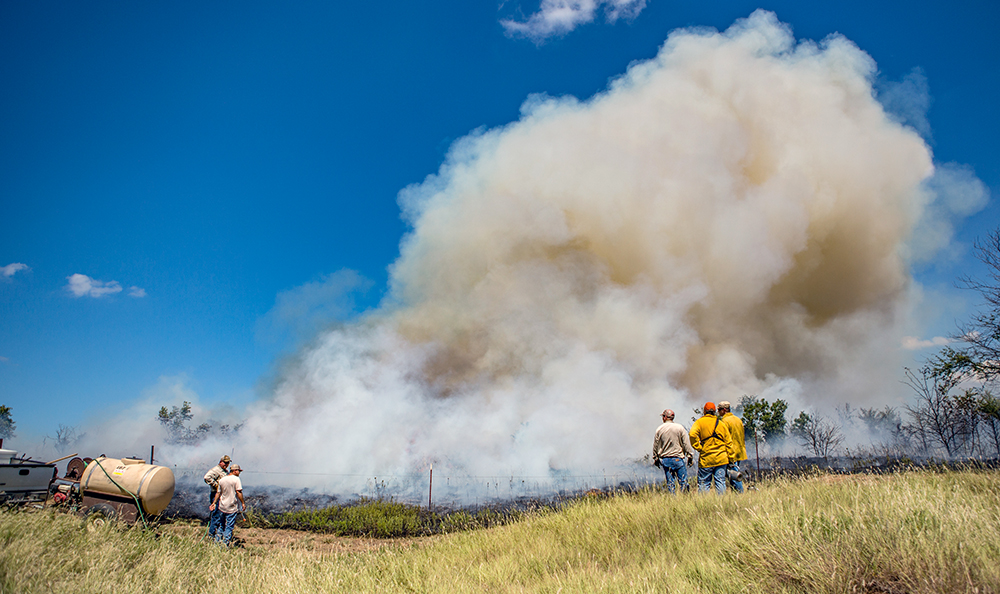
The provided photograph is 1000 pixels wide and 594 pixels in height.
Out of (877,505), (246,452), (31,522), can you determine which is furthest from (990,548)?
(246,452)

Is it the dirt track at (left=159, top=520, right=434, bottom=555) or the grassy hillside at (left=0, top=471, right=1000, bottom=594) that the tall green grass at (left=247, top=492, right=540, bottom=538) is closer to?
the dirt track at (left=159, top=520, right=434, bottom=555)

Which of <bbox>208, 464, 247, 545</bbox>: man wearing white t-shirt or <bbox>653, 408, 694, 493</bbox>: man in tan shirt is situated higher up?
<bbox>653, 408, 694, 493</bbox>: man in tan shirt

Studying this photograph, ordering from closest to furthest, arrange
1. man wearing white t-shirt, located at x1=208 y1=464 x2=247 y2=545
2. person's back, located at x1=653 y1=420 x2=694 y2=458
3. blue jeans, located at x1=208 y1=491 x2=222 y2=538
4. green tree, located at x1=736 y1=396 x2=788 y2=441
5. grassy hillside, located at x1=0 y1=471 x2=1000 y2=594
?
grassy hillside, located at x1=0 y1=471 x2=1000 y2=594 → person's back, located at x1=653 y1=420 x2=694 y2=458 → man wearing white t-shirt, located at x1=208 y1=464 x2=247 y2=545 → blue jeans, located at x1=208 y1=491 x2=222 y2=538 → green tree, located at x1=736 y1=396 x2=788 y2=441

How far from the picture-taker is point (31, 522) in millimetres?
7523

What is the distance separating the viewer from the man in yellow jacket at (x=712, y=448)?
875 cm

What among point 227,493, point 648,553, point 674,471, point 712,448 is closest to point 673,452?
point 674,471

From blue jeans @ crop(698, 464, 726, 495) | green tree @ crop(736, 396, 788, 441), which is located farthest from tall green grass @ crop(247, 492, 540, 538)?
green tree @ crop(736, 396, 788, 441)

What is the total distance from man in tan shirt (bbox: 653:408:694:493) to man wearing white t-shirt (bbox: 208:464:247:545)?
8.84 meters

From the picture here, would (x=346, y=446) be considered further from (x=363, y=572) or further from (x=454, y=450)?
(x=363, y=572)

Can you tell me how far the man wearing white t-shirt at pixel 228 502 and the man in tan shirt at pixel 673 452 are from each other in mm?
8837

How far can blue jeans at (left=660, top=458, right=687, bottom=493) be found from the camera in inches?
370

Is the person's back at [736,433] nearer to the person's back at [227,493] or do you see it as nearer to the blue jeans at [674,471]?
the blue jeans at [674,471]

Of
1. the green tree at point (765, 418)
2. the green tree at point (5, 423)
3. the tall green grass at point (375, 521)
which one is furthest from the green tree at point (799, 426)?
the green tree at point (5, 423)

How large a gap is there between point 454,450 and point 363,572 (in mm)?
28957
